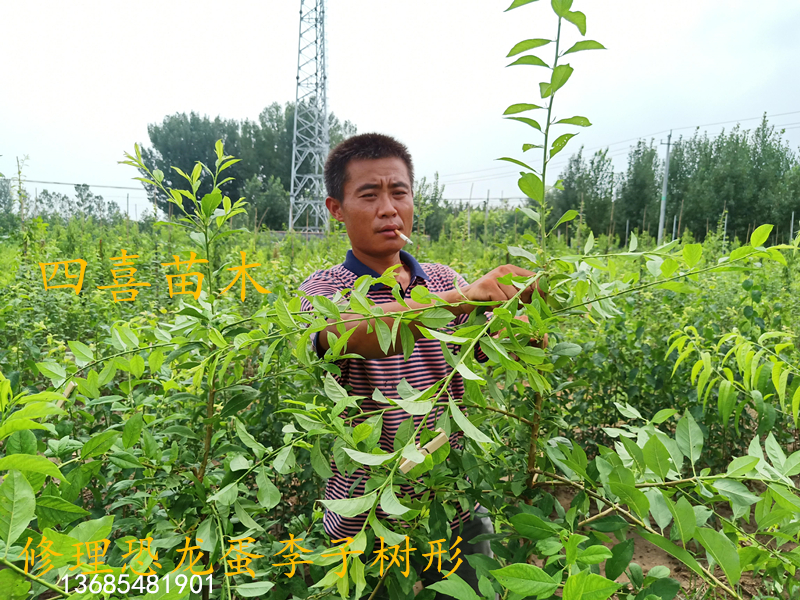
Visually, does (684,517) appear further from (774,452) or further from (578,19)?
(578,19)

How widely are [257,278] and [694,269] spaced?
12.2 feet

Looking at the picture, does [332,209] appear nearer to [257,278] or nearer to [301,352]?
[301,352]

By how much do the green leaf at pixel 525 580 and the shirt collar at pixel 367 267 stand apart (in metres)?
1.01

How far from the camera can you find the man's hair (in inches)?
55.0

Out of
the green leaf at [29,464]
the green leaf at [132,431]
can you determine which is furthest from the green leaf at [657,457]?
the green leaf at [132,431]

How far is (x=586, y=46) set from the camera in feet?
1.74

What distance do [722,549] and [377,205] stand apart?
3.51 feet

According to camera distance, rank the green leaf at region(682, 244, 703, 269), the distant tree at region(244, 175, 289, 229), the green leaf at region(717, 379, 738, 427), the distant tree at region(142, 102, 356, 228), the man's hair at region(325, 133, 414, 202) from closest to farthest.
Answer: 1. the green leaf at region(682, 244, 703, 269)
2. the green leaf at region(717, 379, 738, 427)
3. the man's hair at region(325, 133, 414, 202)
4. the distant tree at region(244, 175, 289, 229)
5. the distant tree at region(142, 102, 356, 228)

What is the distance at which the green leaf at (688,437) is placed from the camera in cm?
56

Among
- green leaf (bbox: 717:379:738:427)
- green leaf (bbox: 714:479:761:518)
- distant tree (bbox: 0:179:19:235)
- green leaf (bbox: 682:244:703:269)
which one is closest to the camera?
green leaf (bbox: 714:479:761:518)

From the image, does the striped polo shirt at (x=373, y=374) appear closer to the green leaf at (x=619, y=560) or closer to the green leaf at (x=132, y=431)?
the green leaf at (x=132, y=431)

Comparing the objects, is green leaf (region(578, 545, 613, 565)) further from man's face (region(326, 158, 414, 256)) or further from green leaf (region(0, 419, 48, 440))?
man's face (region(326, 158, 414, 256))

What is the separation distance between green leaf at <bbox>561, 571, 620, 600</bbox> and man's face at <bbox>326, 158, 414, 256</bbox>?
3.29ft

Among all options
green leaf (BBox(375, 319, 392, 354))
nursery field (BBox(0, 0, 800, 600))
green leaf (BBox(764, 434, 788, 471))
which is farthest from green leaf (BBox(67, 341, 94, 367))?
green leaf (BBox(764, 434, 788, 471))
